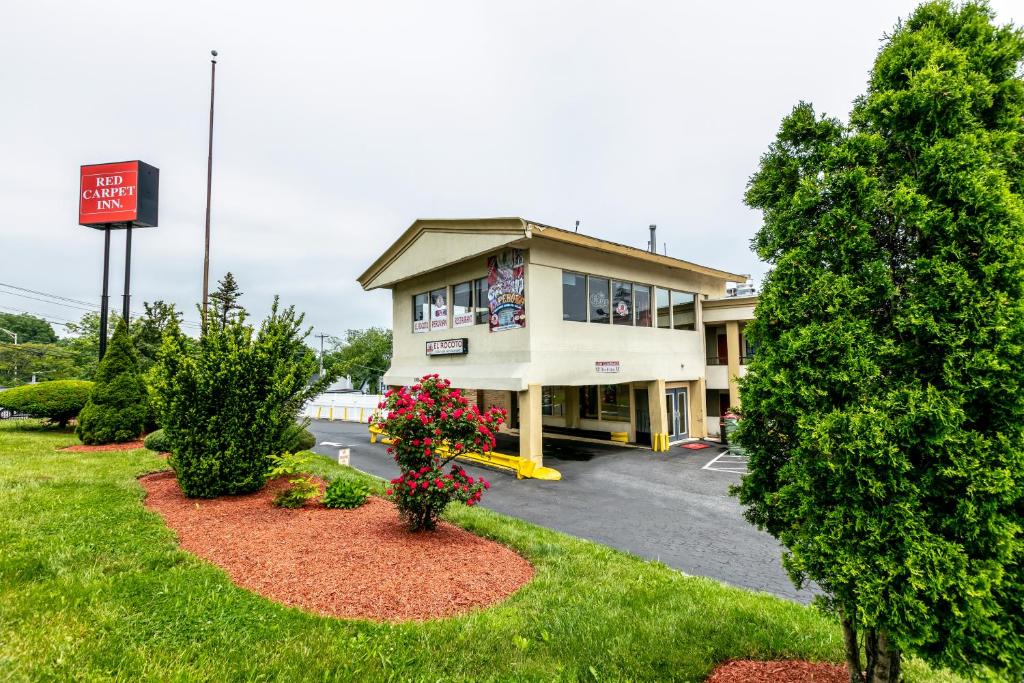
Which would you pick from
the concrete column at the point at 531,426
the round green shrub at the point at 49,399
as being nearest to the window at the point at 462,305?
the concrete column at the point at 531,426

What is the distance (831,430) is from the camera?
290 centimetres

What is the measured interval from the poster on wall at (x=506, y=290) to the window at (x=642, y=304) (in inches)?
211

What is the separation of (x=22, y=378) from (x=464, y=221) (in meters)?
56.8

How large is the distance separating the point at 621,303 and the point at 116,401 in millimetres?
17241

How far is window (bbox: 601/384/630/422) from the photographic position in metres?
19.8

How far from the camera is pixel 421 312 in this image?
61.9ft

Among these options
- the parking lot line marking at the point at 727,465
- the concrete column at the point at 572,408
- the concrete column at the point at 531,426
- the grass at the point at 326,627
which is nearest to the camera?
the grass at the point at 326,627

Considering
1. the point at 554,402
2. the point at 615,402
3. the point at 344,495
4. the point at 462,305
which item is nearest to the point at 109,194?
the point at 462,305

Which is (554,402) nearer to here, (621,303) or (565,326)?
(621,303)

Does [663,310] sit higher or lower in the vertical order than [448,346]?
higher

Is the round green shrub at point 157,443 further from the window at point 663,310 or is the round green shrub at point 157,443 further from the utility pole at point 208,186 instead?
the window at point 663,310

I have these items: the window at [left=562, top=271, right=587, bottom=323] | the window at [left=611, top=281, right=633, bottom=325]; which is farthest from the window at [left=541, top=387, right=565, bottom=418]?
the window at [left=562, top=271, right=587, bottom=323]

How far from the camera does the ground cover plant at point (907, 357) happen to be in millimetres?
2561

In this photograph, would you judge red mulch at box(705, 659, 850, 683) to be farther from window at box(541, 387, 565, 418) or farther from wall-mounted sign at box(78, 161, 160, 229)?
wall-mounted sign at box(78, 161, 160, 229)
